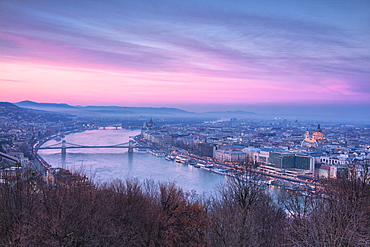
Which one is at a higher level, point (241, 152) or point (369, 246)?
point (369, 246)

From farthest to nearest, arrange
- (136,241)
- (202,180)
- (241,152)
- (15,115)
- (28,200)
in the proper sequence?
(15,115), (241,152), (202,180), (28,200), (136,241)

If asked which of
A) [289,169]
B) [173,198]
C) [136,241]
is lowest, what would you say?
[289,169]

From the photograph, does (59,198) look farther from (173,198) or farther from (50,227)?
(173,198)

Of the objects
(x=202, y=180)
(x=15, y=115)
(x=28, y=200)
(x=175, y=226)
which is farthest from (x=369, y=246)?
(x=15, y=115)

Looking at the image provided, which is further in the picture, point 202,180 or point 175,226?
point 202,180

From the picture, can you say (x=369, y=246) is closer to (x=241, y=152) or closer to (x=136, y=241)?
(x=136, y=241)

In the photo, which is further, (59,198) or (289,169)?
(289,169)

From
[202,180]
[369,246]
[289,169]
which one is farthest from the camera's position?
[289,169]

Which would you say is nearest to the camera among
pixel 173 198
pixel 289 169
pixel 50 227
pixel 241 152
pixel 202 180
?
pixel 50 227

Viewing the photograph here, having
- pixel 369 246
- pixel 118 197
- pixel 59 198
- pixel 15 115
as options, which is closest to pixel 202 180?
pixel 118 197
